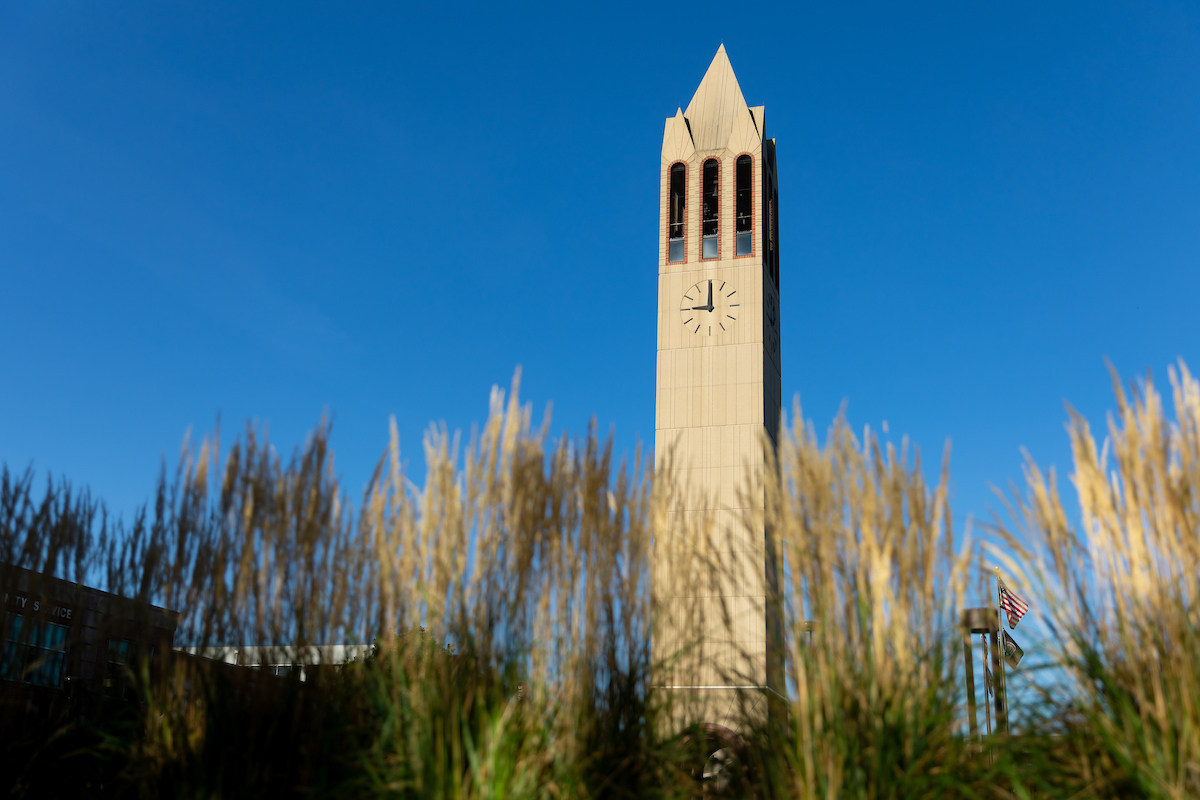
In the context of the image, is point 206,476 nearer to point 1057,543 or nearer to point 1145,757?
point 1057,543

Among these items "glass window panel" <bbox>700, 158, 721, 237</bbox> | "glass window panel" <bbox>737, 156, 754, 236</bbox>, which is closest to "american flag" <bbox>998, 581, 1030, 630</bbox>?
"glass window panel" <bbox>737, 156, 754, 236</bbox>

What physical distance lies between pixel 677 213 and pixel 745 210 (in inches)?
78.1

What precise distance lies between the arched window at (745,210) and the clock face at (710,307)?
3.78 ft

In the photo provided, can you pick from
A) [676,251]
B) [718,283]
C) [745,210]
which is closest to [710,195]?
[745,210]

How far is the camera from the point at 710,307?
27.5 metres

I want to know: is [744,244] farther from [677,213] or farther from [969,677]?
[969,677]

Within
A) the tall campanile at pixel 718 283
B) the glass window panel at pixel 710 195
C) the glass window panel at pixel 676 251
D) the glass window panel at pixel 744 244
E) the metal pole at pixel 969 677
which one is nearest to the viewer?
the metal pole at pixel 969 677

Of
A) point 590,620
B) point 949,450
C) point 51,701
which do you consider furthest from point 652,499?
point 51,701

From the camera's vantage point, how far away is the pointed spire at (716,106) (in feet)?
94.7

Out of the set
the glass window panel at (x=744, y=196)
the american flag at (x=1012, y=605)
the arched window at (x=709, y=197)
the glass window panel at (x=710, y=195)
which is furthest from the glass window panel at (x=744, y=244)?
the american flag at (x=1012, y=605)

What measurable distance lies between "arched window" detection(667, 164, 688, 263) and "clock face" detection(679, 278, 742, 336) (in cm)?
119

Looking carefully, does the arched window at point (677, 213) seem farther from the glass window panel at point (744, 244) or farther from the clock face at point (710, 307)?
the glass window panel at point (744, 244)

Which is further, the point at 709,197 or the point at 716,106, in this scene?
the point at 716,106

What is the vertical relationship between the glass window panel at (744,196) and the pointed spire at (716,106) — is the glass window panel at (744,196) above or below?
below
